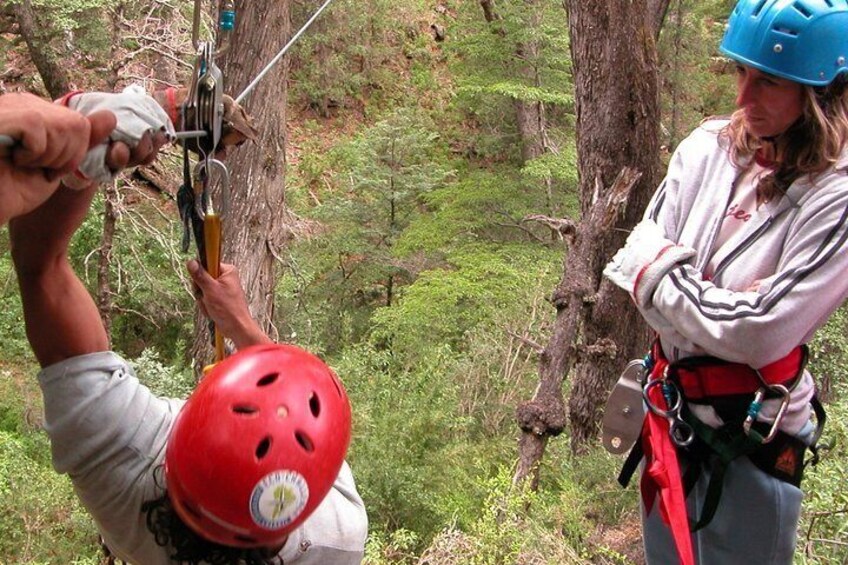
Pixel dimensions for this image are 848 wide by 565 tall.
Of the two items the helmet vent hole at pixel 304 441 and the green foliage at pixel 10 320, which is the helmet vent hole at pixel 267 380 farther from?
the green foliage at pixel 10 320

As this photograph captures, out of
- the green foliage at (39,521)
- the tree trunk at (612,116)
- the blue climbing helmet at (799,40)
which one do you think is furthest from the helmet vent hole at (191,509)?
the green foliage at (39,521)

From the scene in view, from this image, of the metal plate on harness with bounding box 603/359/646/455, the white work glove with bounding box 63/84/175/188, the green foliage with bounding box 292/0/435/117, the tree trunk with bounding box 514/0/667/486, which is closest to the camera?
the white work glove with bounding box 63/84/175/188

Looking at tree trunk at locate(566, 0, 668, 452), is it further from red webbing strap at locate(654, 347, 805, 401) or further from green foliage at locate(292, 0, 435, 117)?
green foliage at locate(292, 0, 435, 117)

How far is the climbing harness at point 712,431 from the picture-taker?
2.14 metres

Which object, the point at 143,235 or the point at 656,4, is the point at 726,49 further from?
the point at 143,235

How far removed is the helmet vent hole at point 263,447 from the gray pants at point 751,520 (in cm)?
121

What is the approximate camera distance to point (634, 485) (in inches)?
200

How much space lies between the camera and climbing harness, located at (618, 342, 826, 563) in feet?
7.02

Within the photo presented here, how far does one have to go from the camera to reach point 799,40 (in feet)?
6.75

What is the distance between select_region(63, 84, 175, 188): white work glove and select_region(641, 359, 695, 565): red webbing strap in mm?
1455

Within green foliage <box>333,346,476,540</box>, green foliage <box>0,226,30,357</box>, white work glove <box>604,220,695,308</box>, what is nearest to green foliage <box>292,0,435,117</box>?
green foliage <box>0,226,30,357</box>

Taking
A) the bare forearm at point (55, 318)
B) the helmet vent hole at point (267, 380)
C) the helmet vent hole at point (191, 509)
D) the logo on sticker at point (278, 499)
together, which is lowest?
the helmet vent hole at point (191, 509)

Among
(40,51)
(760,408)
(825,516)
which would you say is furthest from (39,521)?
(760,408)

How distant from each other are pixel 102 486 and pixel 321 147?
66.6ft
